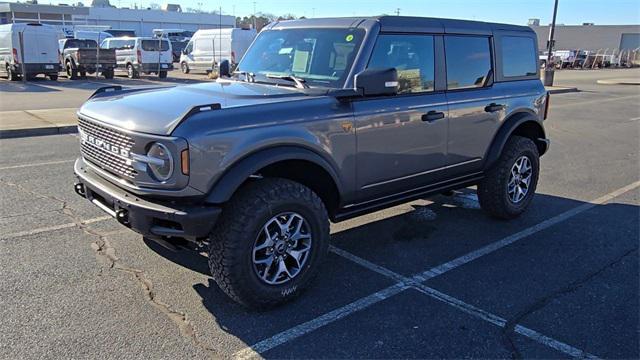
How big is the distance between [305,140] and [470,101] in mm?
1967

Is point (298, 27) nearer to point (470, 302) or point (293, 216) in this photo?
point (293, 216)

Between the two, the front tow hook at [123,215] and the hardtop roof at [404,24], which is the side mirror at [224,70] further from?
the front tow hook at [123,215]

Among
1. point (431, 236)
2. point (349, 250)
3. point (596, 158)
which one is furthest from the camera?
point (596, 158)

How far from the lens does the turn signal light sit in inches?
123

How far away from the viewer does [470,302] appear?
3.79 meters

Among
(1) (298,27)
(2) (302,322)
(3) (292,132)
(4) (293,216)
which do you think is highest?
(1) (298,27)

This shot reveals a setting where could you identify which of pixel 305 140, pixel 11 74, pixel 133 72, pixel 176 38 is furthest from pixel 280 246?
pixel 176 38

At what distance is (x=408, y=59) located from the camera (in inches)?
175

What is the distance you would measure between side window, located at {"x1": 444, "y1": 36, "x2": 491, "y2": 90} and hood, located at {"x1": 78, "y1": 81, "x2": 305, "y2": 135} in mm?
1550

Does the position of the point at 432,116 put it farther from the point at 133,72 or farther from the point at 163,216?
the point at 133,72

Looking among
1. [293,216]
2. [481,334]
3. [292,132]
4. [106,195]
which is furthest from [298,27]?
[481,334]

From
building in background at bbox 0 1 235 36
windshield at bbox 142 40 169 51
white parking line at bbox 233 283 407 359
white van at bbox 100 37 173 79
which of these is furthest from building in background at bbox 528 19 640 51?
white parking line at bbox 233 283 407 359

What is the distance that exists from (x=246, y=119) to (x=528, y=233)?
327 cm

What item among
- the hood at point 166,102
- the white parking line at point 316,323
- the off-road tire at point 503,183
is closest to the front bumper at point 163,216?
the hood at point 166,102
